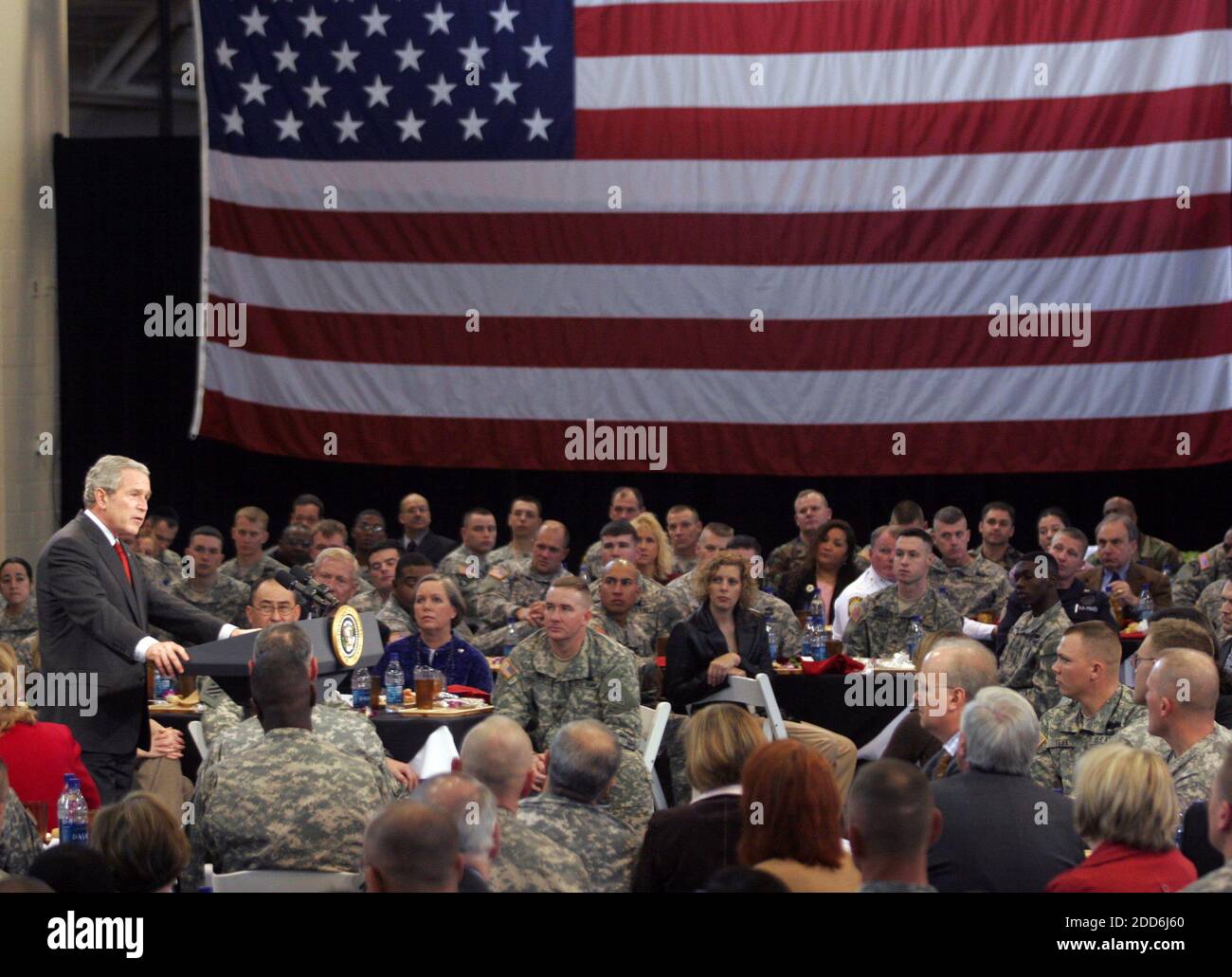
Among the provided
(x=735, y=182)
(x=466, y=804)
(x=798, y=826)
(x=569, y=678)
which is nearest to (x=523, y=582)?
(x=569, y=678)

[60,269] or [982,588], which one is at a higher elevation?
→ [60,269]

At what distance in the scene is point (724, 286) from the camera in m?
10.7

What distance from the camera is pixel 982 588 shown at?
8.85 meters

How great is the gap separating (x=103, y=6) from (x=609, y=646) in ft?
27.3

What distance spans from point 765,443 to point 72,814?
21.6 ft

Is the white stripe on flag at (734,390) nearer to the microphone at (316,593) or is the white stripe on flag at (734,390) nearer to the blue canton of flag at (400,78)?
the blue canton of flag at (400,78)

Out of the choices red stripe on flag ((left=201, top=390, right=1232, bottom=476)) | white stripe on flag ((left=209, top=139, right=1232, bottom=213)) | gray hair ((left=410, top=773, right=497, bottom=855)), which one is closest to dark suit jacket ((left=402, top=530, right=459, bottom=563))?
red stripe on flag ((left=201, top=390, right=1232, bottom=476))

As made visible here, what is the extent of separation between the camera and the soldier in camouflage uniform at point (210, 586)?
895 centimetres

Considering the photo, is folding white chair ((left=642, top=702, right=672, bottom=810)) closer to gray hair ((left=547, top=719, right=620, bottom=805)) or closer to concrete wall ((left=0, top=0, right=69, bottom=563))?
gray hair ((left=547, top=719, right=620, bottom=805))
